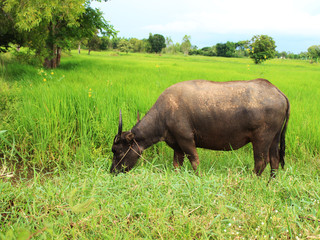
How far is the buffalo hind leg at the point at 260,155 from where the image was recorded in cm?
304

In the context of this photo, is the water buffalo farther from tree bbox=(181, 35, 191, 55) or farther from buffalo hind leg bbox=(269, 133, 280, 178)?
tree bbox=(181, 35, 191, 55)

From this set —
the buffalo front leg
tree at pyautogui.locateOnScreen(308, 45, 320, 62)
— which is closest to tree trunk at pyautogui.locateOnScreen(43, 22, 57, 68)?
the buffalo front leg

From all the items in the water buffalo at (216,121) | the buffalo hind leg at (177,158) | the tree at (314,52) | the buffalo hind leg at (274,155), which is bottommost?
the buffalo hind leg at (177,158)

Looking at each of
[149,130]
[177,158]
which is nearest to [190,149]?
[177,158]

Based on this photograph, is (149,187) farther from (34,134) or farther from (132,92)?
(132,92)

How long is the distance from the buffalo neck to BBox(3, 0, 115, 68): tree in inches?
181

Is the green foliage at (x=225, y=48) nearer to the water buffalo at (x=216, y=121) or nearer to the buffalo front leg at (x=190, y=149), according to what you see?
the water buffalo at (x=216, y=121)

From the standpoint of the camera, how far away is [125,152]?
333 cm

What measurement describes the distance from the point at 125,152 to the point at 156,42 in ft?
236

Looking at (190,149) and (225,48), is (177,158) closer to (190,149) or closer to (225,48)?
(190,149)

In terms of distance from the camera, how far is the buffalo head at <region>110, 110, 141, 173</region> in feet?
10.8

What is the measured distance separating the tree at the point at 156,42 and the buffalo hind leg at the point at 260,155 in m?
71.8

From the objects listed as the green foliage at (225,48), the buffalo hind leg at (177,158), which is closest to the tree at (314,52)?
the green foliage at (225,48)

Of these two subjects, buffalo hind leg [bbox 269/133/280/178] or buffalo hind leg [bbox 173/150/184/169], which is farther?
buffalo hind leg [bbox 173/150/184/169]
